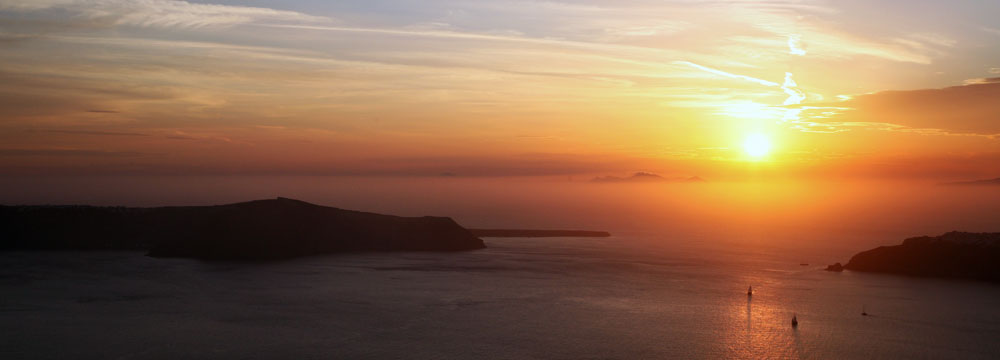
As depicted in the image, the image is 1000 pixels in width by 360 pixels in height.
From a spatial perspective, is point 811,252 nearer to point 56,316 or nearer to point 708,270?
point 708,270

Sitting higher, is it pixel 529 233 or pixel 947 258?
pixel 529 233

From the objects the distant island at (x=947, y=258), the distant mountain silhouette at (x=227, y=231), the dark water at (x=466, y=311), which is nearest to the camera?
the dark water at (x=466, y=311)

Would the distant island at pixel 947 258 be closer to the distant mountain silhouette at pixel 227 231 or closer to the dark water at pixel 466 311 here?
the dark water at pixel 466 311

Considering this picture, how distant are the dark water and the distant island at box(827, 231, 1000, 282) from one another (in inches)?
102

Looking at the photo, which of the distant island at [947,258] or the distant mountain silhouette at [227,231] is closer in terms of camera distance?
the distant island at [947,258]

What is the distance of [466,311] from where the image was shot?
4691 cm

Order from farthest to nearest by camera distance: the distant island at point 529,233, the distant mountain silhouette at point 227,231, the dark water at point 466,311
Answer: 1. the distant island at point 529,233
2. the distant mountain silhouette at point 227,231
3. the dark water at point 466,311

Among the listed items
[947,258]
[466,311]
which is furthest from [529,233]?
[466,311]

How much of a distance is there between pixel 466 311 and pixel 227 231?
41.8 metres

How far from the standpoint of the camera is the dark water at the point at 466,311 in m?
37.1

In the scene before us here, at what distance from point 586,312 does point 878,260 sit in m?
42.7

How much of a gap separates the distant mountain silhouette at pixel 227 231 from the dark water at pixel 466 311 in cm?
570

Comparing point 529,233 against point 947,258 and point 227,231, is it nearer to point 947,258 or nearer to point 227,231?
point 227,231

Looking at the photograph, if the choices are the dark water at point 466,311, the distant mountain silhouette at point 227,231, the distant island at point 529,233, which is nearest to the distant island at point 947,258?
Answer: the dark water at point 466,311
